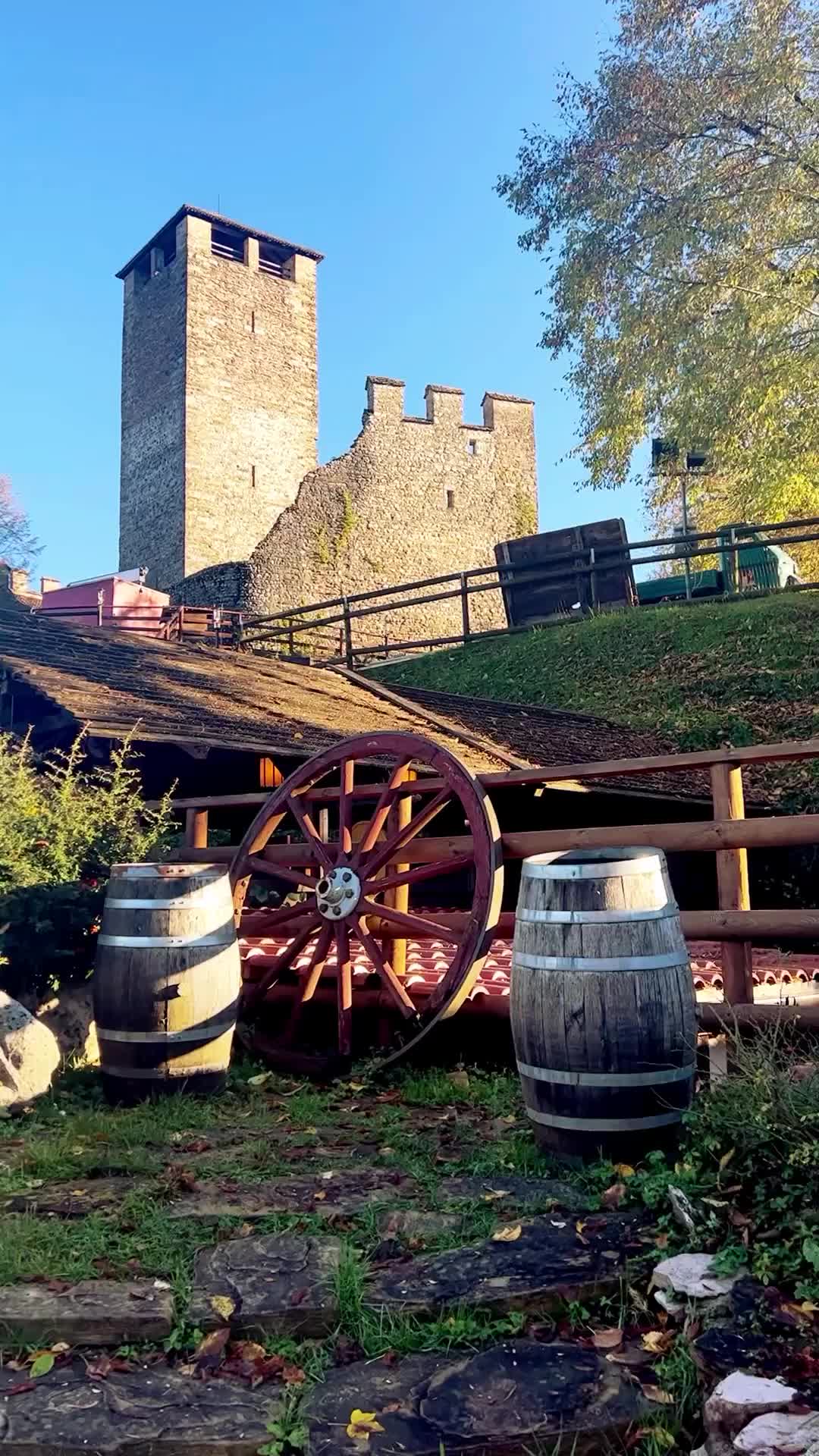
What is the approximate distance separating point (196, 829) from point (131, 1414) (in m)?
4.01

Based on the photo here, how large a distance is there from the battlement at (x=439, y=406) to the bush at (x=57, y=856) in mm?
26134

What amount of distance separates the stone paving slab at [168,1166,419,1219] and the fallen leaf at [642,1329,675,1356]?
0.93 meters

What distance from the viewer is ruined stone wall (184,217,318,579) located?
107ft

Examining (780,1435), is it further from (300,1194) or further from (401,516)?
(401,516)

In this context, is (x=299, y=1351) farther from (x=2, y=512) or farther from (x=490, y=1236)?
(x=2, y=512)

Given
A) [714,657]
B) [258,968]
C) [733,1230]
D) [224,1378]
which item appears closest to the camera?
[224,1378]

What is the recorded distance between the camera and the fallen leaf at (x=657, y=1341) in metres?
2.23

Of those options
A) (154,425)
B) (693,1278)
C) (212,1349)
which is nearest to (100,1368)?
(212,1349)

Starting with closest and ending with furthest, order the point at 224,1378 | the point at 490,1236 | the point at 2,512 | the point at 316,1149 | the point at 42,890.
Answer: the point at 224,1378 → the point at 490,1236 → the point at 316,1149 → the point at 42,890 → the point at 2,512

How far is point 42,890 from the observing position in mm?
4891

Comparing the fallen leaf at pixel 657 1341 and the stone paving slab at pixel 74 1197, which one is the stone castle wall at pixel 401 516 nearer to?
the stone paving slab at pixel 74 1197

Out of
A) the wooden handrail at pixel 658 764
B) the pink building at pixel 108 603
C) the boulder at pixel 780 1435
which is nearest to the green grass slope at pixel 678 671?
the wooden handrail at pixel 658 764

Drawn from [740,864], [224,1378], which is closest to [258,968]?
[740,864]

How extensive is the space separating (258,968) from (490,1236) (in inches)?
108
